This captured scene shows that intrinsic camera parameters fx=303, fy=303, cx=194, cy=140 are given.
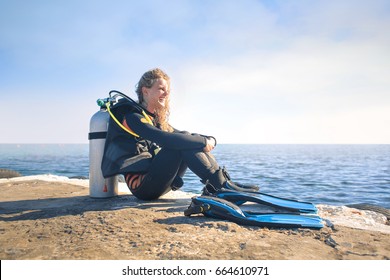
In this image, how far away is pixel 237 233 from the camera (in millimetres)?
2896

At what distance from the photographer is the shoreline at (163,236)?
94.9 inches

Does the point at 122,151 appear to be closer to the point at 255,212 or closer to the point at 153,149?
the point at 153,149

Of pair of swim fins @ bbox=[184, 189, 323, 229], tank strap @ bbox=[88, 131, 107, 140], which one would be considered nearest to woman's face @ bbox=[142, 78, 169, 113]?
tank strap @ bbox=[88, 131, 107, 140]

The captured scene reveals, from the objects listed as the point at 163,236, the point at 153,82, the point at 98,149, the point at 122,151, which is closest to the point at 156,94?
the point at 153,82

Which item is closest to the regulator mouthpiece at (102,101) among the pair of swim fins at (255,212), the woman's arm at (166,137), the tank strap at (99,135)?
the tank strap at (99,135)

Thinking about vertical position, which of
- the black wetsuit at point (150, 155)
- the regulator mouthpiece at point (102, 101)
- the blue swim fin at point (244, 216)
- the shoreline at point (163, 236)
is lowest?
the shoreline at point (163, 236)

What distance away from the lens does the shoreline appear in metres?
2.41

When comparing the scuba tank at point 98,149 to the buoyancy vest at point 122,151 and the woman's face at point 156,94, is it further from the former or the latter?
the woman's face at point 156,94

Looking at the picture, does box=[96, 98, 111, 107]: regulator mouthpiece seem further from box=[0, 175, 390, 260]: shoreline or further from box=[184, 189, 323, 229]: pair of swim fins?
box=[184, 189, 323, 229]: pair of swim fins

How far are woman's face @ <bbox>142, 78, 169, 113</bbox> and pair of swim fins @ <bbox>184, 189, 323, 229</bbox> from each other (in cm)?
156

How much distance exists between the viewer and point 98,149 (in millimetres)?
4547
